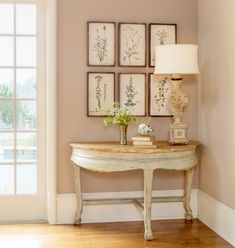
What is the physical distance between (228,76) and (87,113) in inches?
51.9

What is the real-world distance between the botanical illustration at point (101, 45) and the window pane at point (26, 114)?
0.75m

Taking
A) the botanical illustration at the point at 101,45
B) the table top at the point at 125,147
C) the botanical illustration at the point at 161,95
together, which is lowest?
the table top at the point at 125,147

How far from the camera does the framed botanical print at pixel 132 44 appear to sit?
178 inches

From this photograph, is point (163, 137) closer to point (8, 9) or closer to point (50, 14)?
point (50, 14)

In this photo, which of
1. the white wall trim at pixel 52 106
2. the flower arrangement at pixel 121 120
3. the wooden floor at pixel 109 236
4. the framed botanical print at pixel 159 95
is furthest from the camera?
the framed botanical print at pixel 159 95

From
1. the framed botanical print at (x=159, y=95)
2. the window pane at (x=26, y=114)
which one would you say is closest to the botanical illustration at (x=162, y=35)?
the framed botanical print at (x=159, y=95)

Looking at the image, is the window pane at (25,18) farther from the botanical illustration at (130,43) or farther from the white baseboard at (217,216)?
the white baseboard at (217,216)

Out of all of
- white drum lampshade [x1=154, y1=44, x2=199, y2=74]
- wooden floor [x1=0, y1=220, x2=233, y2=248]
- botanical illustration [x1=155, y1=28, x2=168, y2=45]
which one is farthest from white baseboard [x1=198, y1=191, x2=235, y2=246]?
botanical illustration [x1=155, y1=28, x2=168, y2=45]

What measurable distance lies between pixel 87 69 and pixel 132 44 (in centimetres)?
48

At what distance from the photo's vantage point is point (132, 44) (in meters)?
4.54

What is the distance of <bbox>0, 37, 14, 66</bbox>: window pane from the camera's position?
4.50 meters

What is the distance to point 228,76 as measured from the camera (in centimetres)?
396

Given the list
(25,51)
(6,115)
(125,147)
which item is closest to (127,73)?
(125,147)

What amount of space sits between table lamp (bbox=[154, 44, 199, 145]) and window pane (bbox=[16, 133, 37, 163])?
1.29 metres
